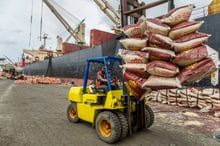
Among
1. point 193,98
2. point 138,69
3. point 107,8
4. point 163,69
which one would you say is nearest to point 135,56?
point 138,69

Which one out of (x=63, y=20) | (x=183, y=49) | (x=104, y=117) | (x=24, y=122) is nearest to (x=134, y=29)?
(x=183, y=49)

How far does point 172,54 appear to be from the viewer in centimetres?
264

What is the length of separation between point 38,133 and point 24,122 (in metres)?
1.37

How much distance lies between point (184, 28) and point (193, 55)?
53cm

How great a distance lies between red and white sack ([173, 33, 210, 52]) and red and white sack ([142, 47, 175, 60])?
0.52 ft

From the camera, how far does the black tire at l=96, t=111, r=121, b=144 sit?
3.31 metres

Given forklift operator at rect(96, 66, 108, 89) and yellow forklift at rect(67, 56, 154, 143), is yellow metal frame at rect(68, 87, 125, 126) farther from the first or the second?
forklift operator at rect(96, 66, 108, 89)

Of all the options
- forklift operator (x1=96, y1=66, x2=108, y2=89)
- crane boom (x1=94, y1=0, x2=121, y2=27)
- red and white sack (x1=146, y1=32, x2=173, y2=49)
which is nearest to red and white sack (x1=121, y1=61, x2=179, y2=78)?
red and white sack (x1=146, y1=32, x2=173, y2=49)

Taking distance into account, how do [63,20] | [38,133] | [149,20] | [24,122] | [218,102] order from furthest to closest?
[63,20], [218,102], [24,122], [38,133], [149,20]

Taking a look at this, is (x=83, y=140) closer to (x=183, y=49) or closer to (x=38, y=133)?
(x=38, y=133)

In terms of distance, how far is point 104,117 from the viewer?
3.55 meters

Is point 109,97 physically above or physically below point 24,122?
above

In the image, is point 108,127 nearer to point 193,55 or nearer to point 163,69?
point 163,69

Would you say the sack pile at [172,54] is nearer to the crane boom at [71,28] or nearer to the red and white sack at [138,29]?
the red and white sack at [138,29]
